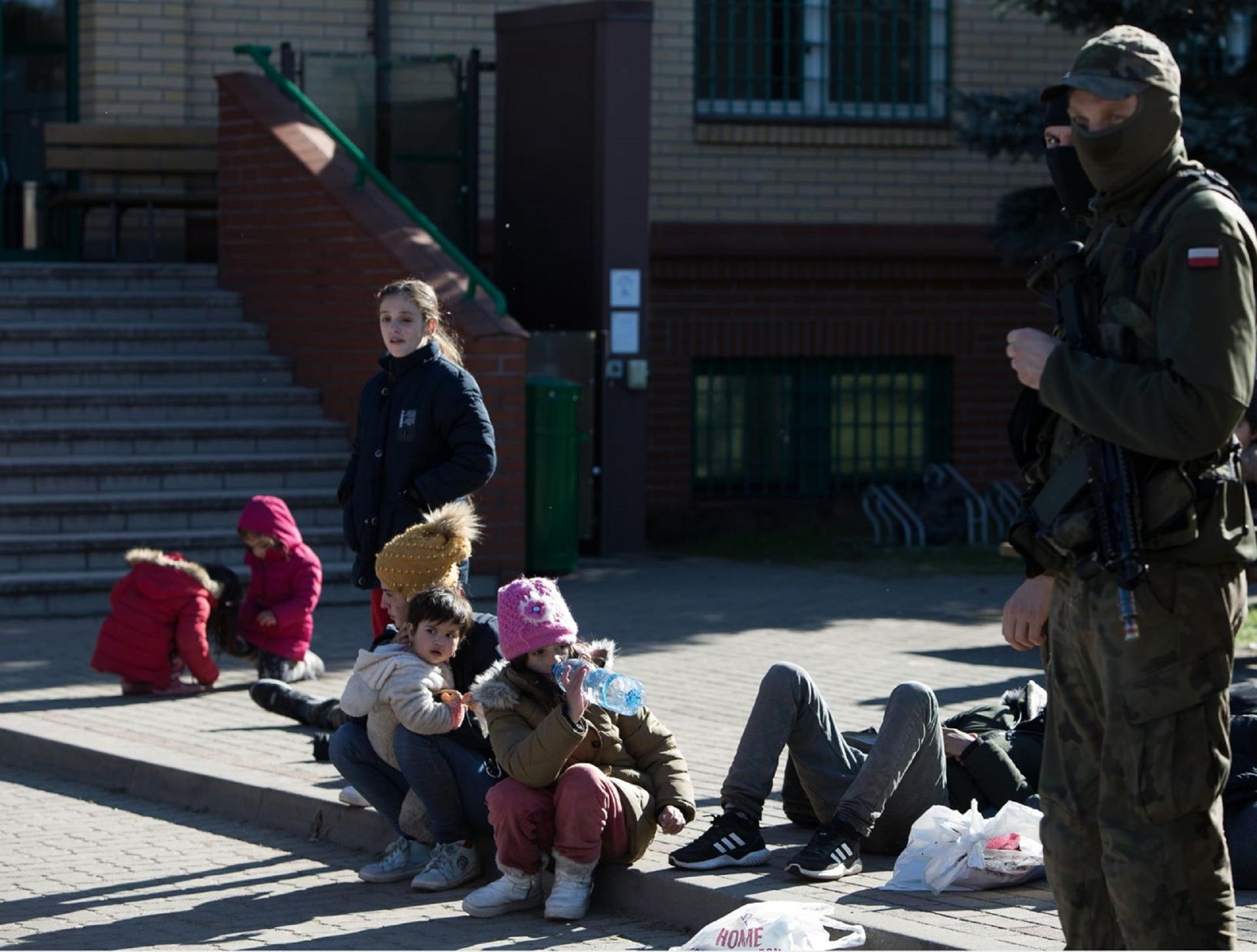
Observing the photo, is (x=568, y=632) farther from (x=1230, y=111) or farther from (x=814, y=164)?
(x=814, y=164)

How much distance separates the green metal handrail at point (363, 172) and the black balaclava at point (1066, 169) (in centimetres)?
873

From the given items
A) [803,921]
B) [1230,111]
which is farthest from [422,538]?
[1230,111]

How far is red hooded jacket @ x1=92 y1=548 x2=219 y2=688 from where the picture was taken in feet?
30.2

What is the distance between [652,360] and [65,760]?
850cm

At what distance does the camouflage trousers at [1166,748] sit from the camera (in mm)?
3734

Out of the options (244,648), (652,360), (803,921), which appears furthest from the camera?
(652,360)

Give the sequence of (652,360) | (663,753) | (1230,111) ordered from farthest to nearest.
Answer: (652,360) → (1230,111) → (663,753)

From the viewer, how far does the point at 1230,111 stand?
45.8 feet

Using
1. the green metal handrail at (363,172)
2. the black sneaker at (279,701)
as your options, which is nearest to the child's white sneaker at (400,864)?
the black sneaker at (279,701)

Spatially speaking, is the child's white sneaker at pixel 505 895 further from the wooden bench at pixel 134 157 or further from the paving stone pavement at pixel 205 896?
the wooden bench at pixel 134 157

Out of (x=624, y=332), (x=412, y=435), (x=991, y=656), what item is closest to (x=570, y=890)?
(x=412, y=435)

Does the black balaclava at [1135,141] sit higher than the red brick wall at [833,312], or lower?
higher

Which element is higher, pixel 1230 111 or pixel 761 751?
pixel 1230 111

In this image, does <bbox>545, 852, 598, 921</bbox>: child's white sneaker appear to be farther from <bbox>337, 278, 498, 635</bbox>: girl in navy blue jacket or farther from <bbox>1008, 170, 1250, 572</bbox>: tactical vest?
<bbox>1008, 170, 1250, 572</bbox>: tactical vest
